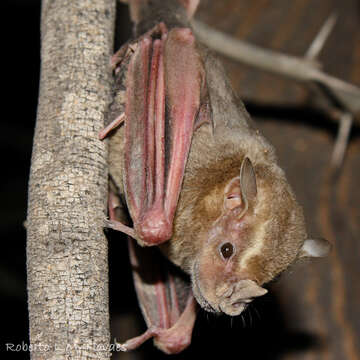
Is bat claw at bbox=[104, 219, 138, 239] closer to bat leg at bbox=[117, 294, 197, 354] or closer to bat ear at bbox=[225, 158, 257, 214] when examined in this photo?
bat ear at bbox=[225, 158, 257, 214]

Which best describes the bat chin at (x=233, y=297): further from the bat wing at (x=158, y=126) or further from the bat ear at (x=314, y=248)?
the bat ear at (x=314, y=248)

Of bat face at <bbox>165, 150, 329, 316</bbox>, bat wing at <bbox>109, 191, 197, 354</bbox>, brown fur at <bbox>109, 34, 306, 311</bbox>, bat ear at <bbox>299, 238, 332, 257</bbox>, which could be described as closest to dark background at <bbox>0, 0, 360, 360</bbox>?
bat wing at <bbox>109, 191, 197, 354</bbox>

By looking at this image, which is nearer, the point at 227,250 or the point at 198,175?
the point at 227,250

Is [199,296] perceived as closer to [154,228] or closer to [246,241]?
[246,241]

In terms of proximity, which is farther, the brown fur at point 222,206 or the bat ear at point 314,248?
the bat ear at point 314,248

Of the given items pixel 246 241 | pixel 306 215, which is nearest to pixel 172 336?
pixel 246 241

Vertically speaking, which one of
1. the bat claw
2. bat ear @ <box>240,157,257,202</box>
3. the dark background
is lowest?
the dark background

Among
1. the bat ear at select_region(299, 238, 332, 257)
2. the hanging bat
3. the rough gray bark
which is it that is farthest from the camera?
the bat ear at select_region(299, 238, 332, 257)

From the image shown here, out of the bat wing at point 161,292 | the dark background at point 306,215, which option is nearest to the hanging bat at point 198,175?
the bat wing at point 161,292
